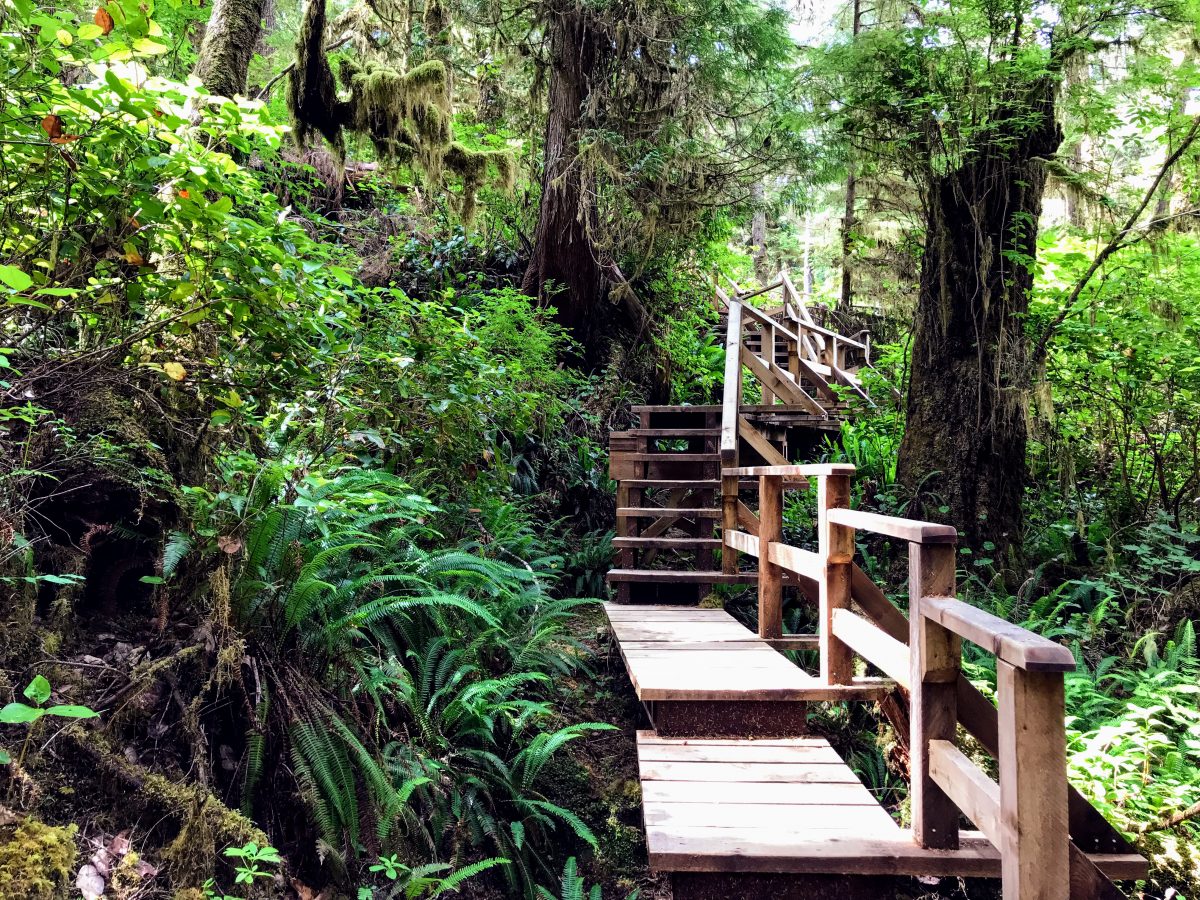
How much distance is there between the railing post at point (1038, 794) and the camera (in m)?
1.88

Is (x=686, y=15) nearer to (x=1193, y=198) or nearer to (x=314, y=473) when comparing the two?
(x=1193, y=198)

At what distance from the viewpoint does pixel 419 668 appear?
3.89 m

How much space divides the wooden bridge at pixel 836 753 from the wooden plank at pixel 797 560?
0.01m

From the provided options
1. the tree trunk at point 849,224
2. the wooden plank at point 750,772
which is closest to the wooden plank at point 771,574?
the wooden plank at point 750,772

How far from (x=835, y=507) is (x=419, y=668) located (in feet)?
7.95

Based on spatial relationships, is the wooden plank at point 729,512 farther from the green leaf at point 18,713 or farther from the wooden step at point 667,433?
the green leaf at point 18,713

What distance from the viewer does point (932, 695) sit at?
8.32ft

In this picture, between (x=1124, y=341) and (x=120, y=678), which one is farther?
(x=1124, y=341)

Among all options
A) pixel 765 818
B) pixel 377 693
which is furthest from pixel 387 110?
pixel 765 818

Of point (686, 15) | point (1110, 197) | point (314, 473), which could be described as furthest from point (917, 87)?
point (314, 473)

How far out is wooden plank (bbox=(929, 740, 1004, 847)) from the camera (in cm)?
207

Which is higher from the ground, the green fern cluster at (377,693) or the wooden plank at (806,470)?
the wooden plank at (806,470)

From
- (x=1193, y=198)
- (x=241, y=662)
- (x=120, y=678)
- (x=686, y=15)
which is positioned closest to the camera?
(x=120, y=678)

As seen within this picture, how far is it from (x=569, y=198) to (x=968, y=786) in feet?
26.8
